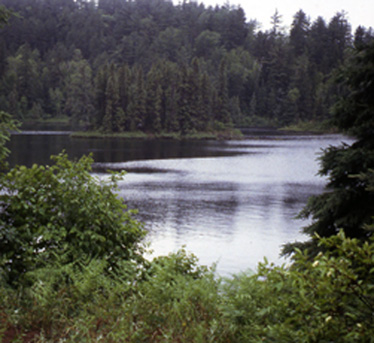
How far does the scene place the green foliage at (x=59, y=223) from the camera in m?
7.18

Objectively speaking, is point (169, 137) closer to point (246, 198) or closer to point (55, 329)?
point (246, 198)

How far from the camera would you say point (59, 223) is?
7.58 m

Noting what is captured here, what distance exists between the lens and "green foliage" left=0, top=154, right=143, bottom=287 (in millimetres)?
7176

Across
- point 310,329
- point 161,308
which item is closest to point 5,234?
point 161,308

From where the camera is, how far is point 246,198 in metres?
27.0

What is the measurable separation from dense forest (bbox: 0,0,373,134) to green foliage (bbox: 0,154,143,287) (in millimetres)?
4703

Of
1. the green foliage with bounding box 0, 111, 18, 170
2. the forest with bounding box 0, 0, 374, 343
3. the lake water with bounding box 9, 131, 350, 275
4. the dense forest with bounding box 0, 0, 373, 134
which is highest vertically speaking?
the dense forest with bounding box 0, 0, 373, 134

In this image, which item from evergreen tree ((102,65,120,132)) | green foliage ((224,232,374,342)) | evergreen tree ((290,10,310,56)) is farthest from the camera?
evergreen tree ((290,10,310,56))

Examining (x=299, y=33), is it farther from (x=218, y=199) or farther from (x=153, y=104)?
(x=218, y=199)

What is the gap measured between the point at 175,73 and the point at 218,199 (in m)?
67.3

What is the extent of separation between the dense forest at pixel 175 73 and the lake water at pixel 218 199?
9.54 metres

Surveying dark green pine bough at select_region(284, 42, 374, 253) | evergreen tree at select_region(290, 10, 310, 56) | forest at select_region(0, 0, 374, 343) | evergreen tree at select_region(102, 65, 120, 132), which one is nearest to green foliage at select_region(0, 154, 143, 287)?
forest at select_region(0, 0, 374, 343)

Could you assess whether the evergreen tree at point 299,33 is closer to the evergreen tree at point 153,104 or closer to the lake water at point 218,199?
the evergreen tree at point 153,104

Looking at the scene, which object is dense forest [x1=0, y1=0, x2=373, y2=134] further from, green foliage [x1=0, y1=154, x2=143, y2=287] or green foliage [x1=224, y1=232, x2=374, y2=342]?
green foliage [x1=224, y1=232, x2=374, y2=342]
